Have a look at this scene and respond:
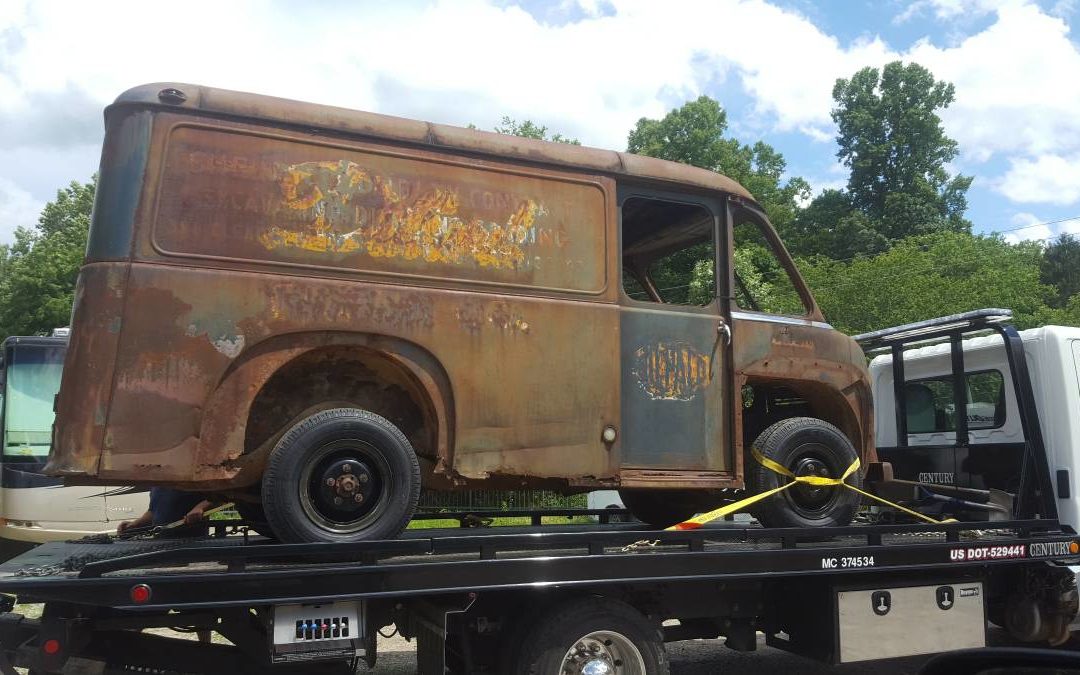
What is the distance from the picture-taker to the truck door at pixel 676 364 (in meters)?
5.12

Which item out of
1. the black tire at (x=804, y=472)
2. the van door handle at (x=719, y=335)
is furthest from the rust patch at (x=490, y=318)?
the black tire at (x=804, y=472)

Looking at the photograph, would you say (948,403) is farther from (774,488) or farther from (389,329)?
(389,329)

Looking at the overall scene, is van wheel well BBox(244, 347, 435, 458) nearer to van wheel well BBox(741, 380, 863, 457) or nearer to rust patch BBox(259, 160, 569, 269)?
rust patch BBox(259, 160, 569, 269)

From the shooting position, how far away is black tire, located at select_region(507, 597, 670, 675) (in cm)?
444

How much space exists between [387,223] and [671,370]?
1.86 metres

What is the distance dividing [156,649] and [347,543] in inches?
43.4

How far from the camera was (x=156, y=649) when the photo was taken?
4.20 m

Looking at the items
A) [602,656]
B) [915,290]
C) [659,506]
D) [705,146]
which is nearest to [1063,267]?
[705,146]

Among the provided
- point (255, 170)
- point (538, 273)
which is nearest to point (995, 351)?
point (538, 273)

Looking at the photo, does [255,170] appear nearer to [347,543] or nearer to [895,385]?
[347,543]

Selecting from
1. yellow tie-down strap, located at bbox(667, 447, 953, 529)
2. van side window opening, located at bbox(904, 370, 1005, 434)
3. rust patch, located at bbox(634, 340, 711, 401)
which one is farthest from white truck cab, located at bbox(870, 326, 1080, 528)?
rust patch, located at bbox(634, 340, 711, 401)

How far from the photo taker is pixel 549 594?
4566 millimetres

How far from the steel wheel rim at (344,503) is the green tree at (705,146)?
93.5 feet

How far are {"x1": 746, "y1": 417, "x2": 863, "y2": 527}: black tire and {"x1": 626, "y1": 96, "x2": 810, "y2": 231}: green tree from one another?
27.0 metres
